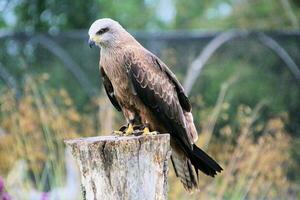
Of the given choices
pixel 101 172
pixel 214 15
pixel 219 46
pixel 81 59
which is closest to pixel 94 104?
pixel 81 59

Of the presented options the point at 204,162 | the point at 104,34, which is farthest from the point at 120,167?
the point at 104,34

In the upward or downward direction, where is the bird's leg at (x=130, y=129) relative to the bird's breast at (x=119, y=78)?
downward

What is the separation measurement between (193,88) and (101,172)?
19.8ft

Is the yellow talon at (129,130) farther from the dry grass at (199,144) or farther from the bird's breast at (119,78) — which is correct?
the dry grass at (199,144)

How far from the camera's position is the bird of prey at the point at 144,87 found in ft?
19.2

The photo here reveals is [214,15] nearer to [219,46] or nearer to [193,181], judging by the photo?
[219,46]

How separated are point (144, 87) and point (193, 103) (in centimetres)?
433

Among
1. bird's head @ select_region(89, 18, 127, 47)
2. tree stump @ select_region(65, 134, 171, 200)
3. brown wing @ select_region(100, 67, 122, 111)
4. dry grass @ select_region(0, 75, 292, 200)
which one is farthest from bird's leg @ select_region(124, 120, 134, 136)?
Answer: dry grass @ select_region(0, 75, 292, 200)

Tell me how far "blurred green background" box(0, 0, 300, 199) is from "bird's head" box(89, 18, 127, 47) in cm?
190

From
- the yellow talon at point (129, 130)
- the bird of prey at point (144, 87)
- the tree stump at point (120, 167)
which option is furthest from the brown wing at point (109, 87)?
the tree stump at point (120, 167)

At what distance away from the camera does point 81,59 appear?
10938mm

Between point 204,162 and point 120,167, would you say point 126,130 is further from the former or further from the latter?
point 120,167

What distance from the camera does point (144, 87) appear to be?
232 inches

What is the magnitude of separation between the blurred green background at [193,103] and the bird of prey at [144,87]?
1.73 metres
